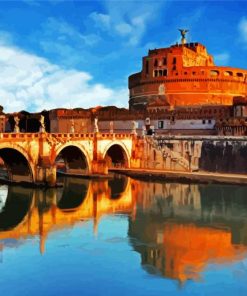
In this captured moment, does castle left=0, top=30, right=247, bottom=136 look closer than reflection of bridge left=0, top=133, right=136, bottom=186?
No

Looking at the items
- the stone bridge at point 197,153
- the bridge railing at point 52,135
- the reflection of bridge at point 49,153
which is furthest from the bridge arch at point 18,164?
the stone bridge at point 197,153

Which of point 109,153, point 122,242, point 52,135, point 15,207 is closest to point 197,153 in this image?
point 109,153

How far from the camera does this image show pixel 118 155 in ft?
107

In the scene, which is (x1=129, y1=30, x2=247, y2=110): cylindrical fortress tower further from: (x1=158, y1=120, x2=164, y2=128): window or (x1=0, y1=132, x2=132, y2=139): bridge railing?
(x1=0, y1=132, x2=132, y2=139): bridge railing

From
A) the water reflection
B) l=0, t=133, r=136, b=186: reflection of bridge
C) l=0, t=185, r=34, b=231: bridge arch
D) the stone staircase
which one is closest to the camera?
the water reflection

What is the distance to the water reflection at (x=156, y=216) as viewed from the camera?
13.4 m

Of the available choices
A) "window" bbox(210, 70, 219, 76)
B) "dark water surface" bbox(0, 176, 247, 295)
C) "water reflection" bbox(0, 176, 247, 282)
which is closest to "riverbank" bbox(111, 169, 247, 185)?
"water reflection" bbox(0, 176, 247, 282)

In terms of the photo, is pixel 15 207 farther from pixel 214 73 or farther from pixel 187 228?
pixel 214 73

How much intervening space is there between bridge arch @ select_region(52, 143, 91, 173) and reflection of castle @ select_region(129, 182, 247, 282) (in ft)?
14.7

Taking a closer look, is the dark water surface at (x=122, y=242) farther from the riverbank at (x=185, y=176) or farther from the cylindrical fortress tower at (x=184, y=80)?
the cylindrical fortress tower at (x=184, y=80)

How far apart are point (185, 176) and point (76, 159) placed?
7523 millimetres

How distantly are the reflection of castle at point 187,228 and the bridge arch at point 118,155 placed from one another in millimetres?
6753

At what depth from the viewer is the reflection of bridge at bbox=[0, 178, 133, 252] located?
16.5 meters

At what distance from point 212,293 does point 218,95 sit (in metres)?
33.5
